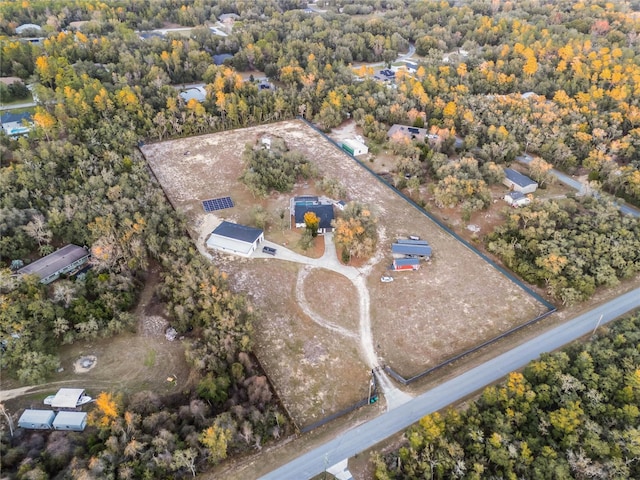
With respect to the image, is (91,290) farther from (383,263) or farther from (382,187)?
(382,187)

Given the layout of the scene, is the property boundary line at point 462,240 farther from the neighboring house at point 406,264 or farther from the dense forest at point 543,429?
the dense forest at point 543,429

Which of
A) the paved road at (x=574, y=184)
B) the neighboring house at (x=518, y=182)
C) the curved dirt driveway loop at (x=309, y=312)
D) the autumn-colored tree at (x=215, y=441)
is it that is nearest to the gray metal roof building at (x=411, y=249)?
the curved dirt driveway loop at (x=309, y=312)

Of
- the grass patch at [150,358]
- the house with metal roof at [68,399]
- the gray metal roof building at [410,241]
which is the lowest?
the grass patch at [150,358]

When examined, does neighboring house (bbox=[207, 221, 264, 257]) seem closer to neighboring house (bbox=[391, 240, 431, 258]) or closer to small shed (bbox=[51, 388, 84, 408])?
neighboring house (bbox=[391, 240, 431, 258])

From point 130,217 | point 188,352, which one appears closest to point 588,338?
point 188,352

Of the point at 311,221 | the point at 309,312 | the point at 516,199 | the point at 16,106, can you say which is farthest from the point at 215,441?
the point at 16,106

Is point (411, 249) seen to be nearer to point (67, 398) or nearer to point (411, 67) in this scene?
point (67, 398)
